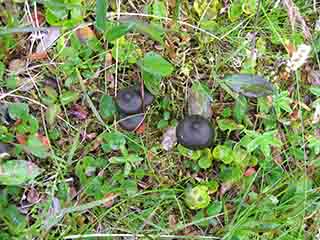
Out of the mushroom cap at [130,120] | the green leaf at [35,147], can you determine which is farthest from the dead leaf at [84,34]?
the green leaf at [35,147]

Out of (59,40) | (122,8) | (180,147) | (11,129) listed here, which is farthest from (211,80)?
(11,129)

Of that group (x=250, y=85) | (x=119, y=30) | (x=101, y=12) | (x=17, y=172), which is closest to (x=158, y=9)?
(x=119, y=30)

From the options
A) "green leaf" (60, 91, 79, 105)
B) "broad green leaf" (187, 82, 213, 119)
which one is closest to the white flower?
"broad green leaf" (187, 82, 213, 119)

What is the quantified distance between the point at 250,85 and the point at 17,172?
1.13 m

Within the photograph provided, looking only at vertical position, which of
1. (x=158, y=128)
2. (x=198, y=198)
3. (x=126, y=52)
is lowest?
(x=198, y=198)

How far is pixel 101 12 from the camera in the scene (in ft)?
8.64

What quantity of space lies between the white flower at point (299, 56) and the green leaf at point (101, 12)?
852mm

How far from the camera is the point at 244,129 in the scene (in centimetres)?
300

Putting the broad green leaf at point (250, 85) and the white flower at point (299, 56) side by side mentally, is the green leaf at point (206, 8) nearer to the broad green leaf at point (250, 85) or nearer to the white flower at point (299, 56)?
the broad green leaf at point (250, 85)

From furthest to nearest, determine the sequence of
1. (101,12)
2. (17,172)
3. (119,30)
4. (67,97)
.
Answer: (67,97), (17,172), (119,30), (101,12)

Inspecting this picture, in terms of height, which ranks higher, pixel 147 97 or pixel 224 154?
pixel 147 97

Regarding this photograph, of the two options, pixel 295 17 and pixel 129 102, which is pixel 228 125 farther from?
pixel 295 17

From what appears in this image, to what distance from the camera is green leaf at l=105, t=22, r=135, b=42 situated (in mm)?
2736

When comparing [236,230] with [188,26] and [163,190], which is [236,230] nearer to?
[163,190]
